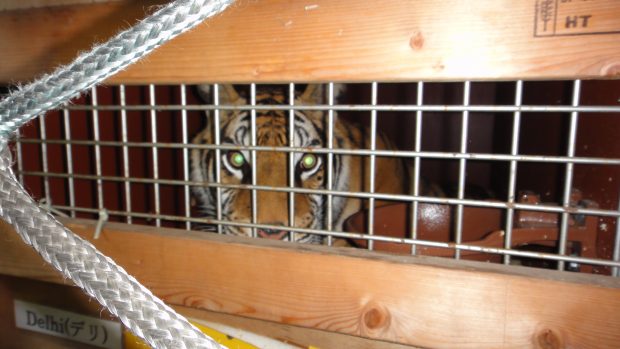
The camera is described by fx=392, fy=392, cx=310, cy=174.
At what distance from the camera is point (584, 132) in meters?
1.12

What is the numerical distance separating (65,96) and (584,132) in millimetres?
1266

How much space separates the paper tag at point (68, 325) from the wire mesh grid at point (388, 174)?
0.29m

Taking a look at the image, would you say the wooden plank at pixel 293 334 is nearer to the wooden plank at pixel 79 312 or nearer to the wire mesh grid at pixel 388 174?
the wooden plank at pixel 79 312

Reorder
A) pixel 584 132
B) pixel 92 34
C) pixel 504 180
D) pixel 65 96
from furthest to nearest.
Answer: pixel 504 180, pixel 584 132, pixel 92 34, pixel 65 96

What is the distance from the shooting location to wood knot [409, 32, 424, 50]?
668 millimetres

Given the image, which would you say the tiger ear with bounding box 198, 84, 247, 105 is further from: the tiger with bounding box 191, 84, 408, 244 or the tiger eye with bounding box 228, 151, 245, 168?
the tiger eye with bounding box 228, 151, 245, 168

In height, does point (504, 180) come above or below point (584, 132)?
below

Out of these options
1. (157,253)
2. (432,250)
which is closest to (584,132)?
(432,250)

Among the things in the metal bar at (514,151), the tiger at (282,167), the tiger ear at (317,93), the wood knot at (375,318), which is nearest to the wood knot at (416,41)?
the metal bar at (514,151)

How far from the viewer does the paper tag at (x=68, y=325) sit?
1.01m

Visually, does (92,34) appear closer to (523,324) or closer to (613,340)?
(523,324)

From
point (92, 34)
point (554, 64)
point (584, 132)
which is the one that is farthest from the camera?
point (584, 132)

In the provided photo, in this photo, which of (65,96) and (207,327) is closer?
(65,96)

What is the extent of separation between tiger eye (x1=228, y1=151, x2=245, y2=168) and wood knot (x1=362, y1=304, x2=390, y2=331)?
1.11 metres
